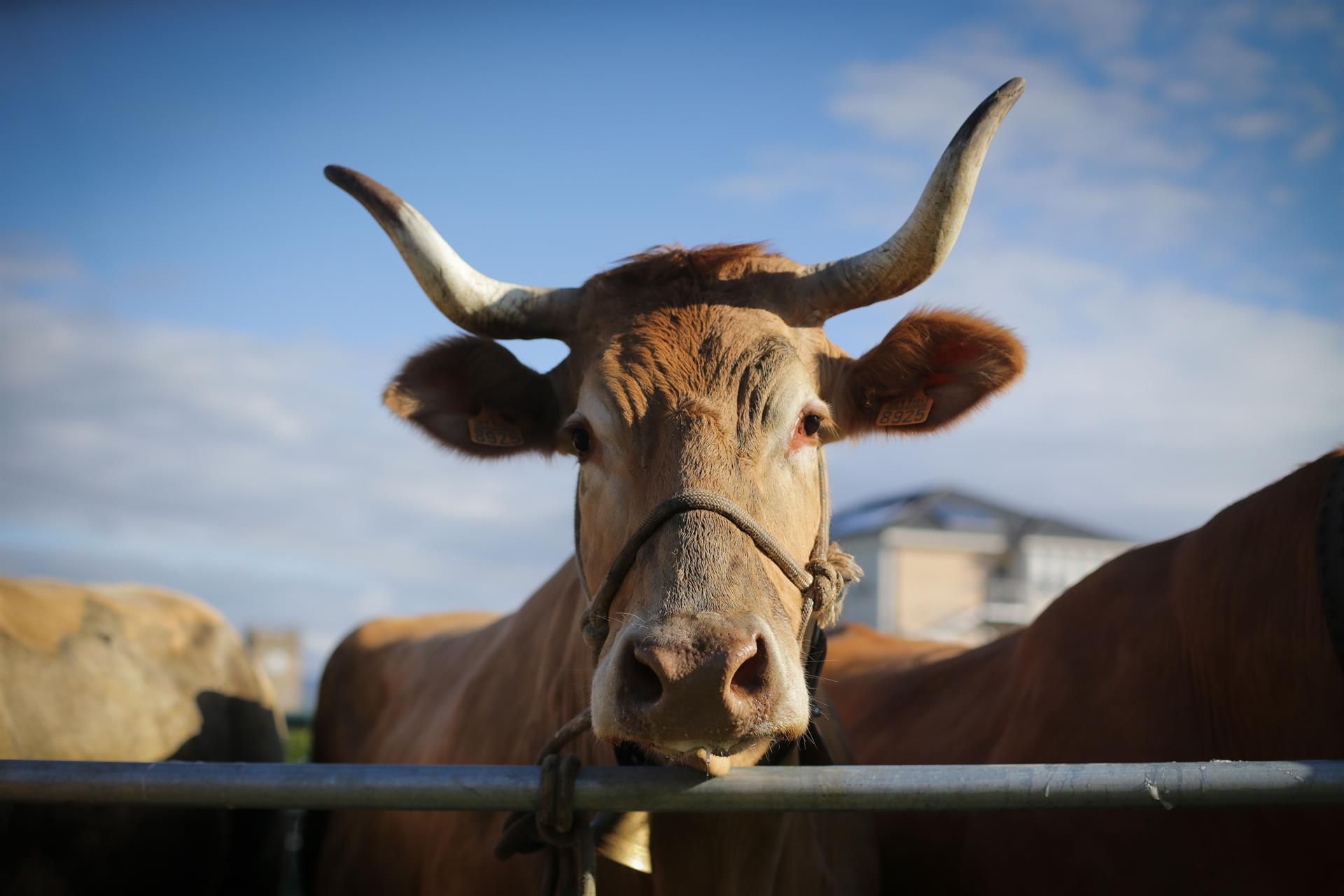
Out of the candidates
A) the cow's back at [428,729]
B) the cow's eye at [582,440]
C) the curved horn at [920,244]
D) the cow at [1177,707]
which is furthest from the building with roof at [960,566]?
the cow's eye at [582,440]

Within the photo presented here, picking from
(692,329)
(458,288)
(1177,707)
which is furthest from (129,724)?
(1177,707)

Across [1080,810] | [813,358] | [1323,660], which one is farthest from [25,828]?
[1323,660]

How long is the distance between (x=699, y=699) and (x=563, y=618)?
1343 mm

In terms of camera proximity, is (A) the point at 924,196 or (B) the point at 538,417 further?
(B) the point at 538,417

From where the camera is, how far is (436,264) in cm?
294

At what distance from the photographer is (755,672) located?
82.5 inches

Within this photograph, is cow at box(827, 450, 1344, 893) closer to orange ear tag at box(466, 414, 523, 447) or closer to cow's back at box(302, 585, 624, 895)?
cow's back at box(302, 585, 624, 895)

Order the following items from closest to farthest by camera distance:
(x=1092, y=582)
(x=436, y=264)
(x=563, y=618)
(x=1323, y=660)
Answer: (x=1323, y=660) → (x=436, y=264) → (x=563, y=618) → (x=1092, y=582)

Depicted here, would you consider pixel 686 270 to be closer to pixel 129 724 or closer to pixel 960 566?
pixel 129 724

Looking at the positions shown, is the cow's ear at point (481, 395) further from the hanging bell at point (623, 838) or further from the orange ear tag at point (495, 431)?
the hanging bell at point (623, 838)

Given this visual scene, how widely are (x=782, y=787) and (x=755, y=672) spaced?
23 cm

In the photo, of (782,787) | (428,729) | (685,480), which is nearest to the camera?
(782,787)

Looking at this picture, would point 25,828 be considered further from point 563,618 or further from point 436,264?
point 436,264

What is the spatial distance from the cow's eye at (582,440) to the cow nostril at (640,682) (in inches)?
32.7
